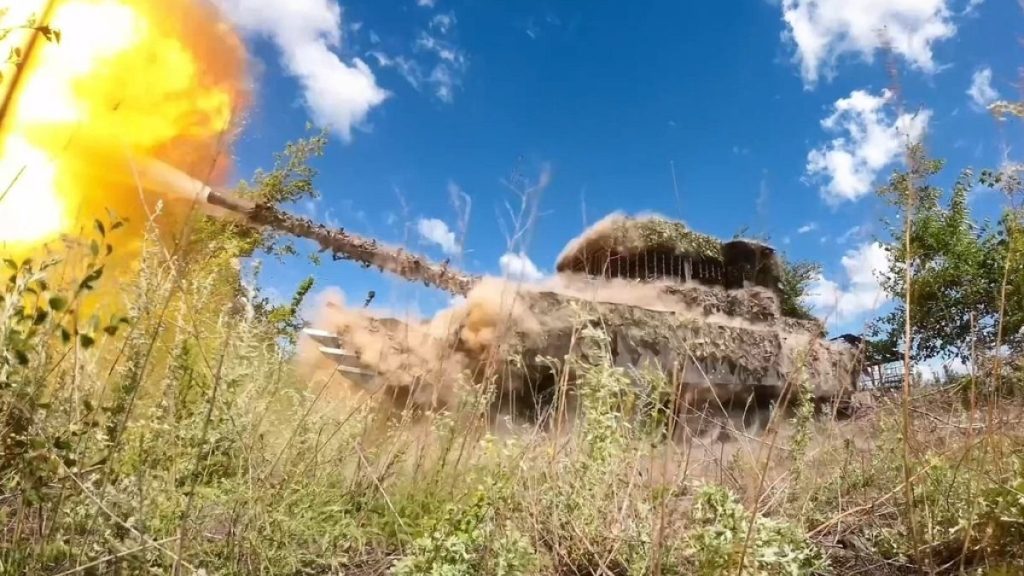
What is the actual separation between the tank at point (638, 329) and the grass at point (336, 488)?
4.95ft

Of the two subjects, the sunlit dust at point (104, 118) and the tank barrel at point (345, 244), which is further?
the tank barrel at point (345, 244)

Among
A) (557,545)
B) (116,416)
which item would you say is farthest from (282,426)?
(557,545)

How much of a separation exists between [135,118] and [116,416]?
4.10 metres

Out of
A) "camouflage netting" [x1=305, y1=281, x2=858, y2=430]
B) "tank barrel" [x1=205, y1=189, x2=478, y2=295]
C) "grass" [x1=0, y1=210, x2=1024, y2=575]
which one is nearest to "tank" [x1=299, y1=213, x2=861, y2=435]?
"camouflage netting" [x1=305, y1=281, x2=858, y2=430]

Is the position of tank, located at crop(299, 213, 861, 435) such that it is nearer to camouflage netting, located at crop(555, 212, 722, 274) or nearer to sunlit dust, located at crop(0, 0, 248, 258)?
camouflage netting, located at crop(555, 212, 722, 274)

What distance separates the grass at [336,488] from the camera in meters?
1.79

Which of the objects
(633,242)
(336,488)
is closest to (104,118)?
(336,488)

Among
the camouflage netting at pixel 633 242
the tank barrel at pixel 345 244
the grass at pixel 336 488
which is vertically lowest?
the grass at pixel 336 488

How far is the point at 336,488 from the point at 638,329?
5.37m

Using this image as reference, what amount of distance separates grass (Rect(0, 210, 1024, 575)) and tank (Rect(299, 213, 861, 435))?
151 centimetres

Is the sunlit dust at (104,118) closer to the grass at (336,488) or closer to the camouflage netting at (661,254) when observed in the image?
the grass at (336,488)

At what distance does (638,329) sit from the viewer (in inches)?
305

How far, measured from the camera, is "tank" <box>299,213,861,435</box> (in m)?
6.41

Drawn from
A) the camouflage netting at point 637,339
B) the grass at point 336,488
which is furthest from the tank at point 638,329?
the grass at point 336,488
